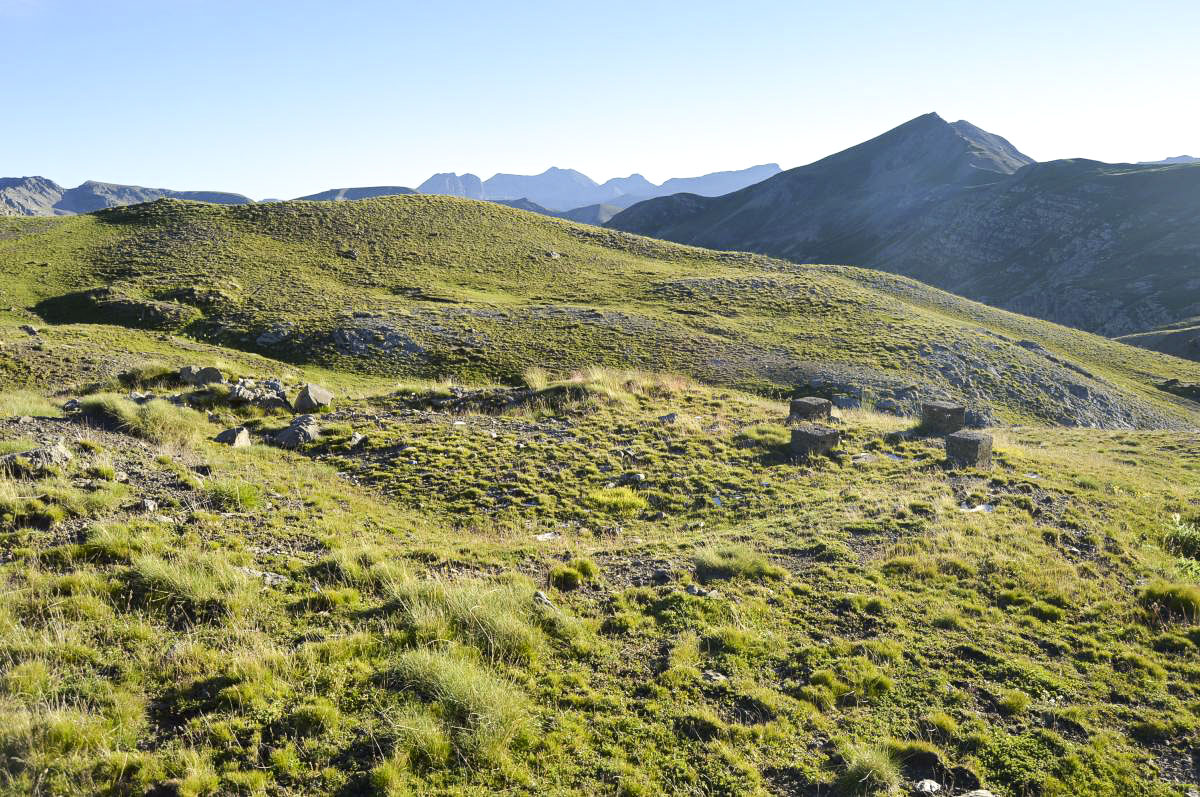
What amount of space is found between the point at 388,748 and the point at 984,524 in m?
11.6

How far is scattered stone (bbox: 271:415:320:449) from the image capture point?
15047mm

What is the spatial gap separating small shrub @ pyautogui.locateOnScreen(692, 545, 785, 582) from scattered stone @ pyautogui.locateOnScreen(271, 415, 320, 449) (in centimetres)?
1094

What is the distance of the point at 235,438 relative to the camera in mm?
14281

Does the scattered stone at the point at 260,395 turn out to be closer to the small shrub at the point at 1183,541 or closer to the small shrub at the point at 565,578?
the small shrub at the point at 565,578

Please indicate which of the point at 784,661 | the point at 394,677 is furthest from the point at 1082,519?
the point at 394,677

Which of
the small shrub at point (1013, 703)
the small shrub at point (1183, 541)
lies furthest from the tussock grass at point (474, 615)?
the small shrub at point (1183, 541)

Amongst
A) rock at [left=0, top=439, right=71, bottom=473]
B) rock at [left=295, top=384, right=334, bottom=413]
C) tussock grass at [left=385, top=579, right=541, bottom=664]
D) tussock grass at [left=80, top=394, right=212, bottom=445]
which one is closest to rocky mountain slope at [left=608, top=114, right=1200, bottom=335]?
rock at [left=295, top=384, right=334, bottom=413]

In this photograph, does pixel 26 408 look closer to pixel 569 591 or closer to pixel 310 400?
pixel 310 400

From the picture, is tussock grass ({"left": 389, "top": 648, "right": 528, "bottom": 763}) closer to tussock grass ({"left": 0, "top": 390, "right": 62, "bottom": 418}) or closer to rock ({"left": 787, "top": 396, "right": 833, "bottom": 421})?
tussock grass ({"left": 0, "top": 390, "right": 62, "bottom": 418})

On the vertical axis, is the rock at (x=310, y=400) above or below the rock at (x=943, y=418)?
above

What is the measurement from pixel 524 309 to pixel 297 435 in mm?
28392

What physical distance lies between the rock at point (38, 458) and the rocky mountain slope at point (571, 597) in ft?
0.23

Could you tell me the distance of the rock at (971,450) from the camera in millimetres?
15562

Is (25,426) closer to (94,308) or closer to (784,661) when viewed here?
(784,661)
